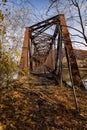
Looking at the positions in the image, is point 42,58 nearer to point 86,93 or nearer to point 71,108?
point 86,93

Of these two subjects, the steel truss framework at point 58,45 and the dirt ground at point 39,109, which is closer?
the dirt ground at point 39,109

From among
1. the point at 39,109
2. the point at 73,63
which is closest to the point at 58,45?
the point at 73,63

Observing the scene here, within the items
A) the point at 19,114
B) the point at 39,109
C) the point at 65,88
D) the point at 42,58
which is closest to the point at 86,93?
the point at 65,88

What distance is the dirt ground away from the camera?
530 cm

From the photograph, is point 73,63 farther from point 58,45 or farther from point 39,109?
point 39,109

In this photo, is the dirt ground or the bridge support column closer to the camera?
the dirt ground

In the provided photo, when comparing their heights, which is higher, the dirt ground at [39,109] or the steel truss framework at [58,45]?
the steel truss framework at [58,45]

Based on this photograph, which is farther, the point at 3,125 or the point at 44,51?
the point at 44,51

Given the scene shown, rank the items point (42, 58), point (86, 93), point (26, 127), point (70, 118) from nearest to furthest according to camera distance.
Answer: point (26, 127), point (70, 118), point (86, 93), point (42, 58)

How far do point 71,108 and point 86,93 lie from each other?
1.49 m

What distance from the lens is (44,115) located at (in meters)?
5.74

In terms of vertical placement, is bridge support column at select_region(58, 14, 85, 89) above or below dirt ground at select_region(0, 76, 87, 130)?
above

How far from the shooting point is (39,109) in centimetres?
605

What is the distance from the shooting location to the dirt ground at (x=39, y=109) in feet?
17.4
